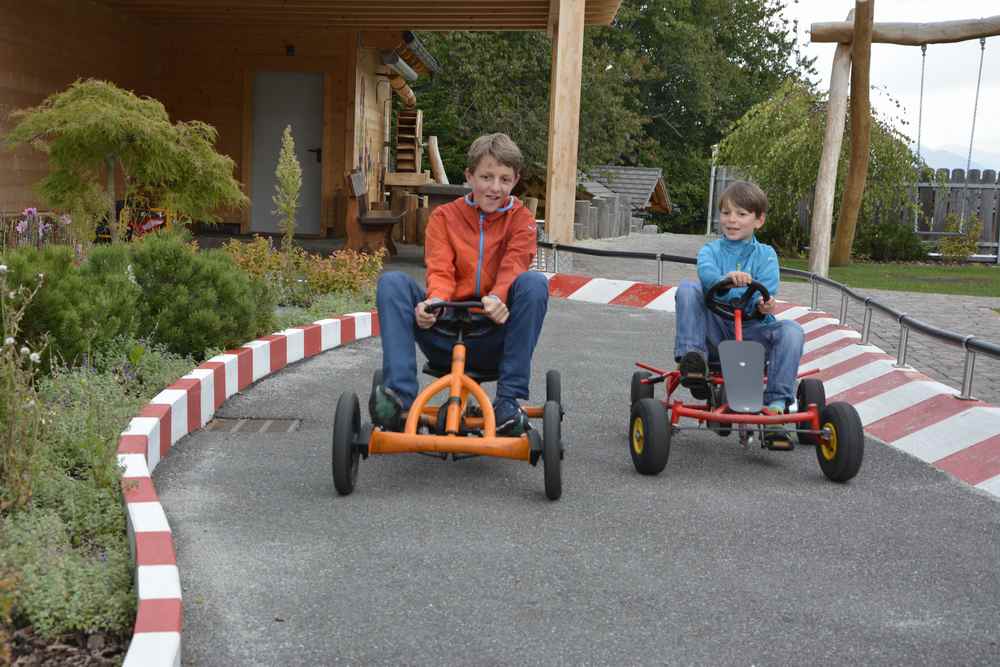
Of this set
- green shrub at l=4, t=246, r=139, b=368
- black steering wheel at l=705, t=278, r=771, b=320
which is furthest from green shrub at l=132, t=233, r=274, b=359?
black steering wheel at l=705, t=278, r=771, b=320

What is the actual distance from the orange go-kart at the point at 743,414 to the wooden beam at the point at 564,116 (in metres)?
8.12

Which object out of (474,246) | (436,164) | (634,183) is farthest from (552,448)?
(634,183)

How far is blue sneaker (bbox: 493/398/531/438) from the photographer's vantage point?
508 cm

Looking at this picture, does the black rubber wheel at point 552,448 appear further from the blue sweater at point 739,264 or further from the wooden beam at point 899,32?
the wooden beam at point 899,32

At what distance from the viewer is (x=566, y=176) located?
14031 millimetres

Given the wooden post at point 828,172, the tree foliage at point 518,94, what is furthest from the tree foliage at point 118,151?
the tree foliage at point 518,94

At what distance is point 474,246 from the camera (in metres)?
5.38

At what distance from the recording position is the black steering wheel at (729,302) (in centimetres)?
573

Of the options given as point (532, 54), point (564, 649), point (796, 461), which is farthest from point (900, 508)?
point (532, 54)

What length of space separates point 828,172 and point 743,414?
1257 cm

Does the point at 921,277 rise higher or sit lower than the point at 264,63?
lower

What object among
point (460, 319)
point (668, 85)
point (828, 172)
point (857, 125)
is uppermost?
point (668, 85)

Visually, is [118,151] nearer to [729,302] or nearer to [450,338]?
[450,338]

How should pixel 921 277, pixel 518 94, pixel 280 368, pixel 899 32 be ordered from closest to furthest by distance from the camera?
pixel 280 368, pixel 899 32, pixel 921 277, pixel 518 94
